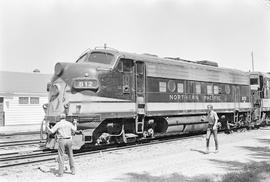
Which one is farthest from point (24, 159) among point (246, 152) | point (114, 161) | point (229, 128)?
point (229, 128)

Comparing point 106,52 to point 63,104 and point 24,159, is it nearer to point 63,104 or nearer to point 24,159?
point 63,104

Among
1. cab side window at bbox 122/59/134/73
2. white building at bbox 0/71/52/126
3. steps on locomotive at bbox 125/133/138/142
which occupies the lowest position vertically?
steps on locomotive at bbox 125/133/138/142

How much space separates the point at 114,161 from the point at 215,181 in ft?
13.9

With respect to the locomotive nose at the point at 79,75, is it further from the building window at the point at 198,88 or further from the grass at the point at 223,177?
the building window at the point at 198,88

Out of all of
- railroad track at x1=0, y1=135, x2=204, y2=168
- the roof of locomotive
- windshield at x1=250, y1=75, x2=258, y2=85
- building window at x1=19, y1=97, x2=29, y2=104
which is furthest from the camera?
building window at x1=19, y1=97, x2=29, y2=104

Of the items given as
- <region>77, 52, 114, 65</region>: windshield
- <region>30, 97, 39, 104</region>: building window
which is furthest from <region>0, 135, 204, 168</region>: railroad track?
<region>30, 97, 39, 104</region>: building window

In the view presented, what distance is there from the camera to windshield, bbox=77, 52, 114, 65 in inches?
546

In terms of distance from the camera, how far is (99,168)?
10.2m

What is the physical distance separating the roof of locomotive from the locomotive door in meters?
0.36

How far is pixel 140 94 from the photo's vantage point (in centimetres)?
1461

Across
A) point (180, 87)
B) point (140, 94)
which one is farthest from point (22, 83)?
point (140, 94)

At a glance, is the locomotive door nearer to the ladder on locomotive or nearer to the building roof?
the ladder on locomotive

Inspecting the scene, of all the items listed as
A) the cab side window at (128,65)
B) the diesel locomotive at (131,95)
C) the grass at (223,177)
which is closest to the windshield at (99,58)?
the diesel locomotive at (131,95)

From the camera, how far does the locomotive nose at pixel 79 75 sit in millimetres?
12453
